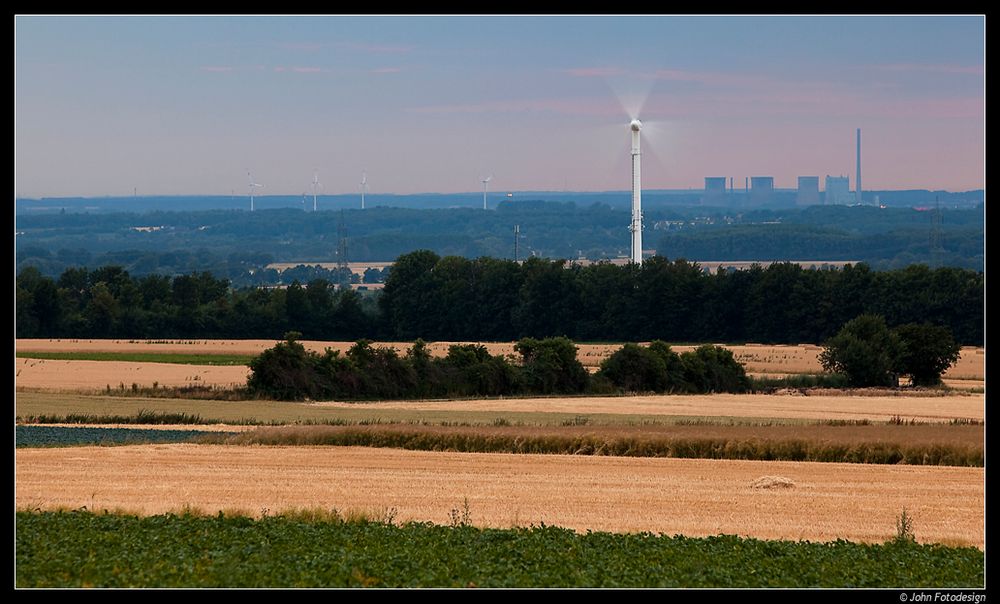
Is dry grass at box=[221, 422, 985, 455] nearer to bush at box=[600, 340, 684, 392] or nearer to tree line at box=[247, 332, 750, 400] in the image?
tree line at box=[247, 332, 750, 400]

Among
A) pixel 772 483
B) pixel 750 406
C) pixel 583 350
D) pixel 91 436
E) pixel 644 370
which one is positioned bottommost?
pixel 583 350

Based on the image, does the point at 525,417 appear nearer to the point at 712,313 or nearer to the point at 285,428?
the point at 285,428

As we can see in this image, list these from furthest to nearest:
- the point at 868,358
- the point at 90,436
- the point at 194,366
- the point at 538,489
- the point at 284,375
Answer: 1. the point at 194,366
2. the point at 868,358
3. the point at 284,375
4. the point at 90,436
5. the point at 538,489

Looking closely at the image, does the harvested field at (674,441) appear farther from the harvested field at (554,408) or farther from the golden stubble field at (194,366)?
the golden stubble field at (194,366)

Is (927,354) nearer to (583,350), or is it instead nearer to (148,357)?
(583,350)

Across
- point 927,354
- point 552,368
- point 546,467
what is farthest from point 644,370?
point 546,467
